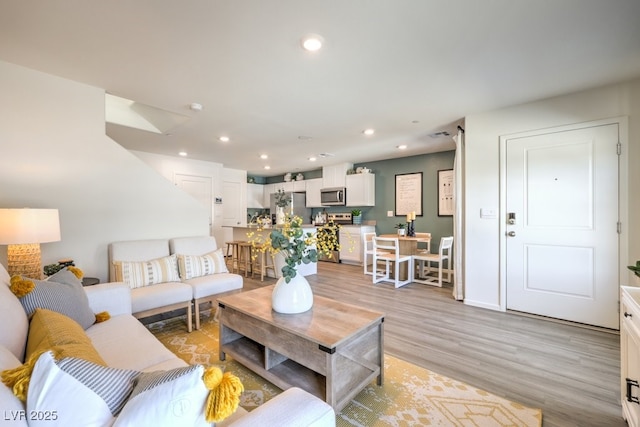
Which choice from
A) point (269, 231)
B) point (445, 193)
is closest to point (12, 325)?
point (269, 231)

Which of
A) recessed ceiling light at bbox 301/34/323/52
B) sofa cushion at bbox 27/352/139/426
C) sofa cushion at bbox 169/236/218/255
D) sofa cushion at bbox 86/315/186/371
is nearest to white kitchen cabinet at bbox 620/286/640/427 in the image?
sofa cushion at bbox 27/352/139/426

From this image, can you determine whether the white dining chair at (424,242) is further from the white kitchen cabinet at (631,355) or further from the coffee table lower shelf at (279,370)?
the coffee table lower shelf at (279,370)

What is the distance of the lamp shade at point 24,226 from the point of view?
1.99 meters

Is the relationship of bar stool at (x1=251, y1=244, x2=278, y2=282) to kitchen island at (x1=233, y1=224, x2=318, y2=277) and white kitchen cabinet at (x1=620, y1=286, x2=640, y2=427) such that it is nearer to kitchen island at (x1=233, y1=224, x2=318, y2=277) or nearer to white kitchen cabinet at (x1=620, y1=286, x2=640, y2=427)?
kitchen island at (x1=233, y1=224, x2=318, y2=277)

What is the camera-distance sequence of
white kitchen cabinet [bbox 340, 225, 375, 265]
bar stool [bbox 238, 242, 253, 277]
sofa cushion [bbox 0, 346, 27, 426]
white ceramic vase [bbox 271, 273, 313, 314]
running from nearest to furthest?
sofa cushion [bbox 0, 346, 27, 426]
white ceramic vase [bbox 271, 273, 313, 314]
bar stool [bbox 238, 242, 253, 277]
white kitchen cabinet [bbox 340, 225, 375, 265]

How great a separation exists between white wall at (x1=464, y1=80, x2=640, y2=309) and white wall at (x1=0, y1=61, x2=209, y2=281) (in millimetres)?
3770

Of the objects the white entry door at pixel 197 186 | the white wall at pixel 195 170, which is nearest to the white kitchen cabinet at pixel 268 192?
the white wall at pixel 195 170

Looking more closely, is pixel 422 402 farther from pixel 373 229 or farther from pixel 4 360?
pixel 373 229

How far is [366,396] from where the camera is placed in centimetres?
180

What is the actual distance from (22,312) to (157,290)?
4.42 feet

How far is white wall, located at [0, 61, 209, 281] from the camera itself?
238cm

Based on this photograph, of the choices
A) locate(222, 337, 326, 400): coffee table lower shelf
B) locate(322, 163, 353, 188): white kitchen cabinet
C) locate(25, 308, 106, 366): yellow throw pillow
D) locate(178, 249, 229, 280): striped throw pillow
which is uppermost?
locate(322, 163, 353, 188): white kitchen cabinet

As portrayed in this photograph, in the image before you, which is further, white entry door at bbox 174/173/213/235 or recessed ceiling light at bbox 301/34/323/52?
white entry door at bbox 174/173/213/235

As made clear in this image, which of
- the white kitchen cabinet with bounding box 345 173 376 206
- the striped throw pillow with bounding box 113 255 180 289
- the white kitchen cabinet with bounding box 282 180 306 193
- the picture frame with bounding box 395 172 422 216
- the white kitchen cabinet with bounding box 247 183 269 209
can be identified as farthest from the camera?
the white kitchen cabinet with bounding box 247 183 269 209
